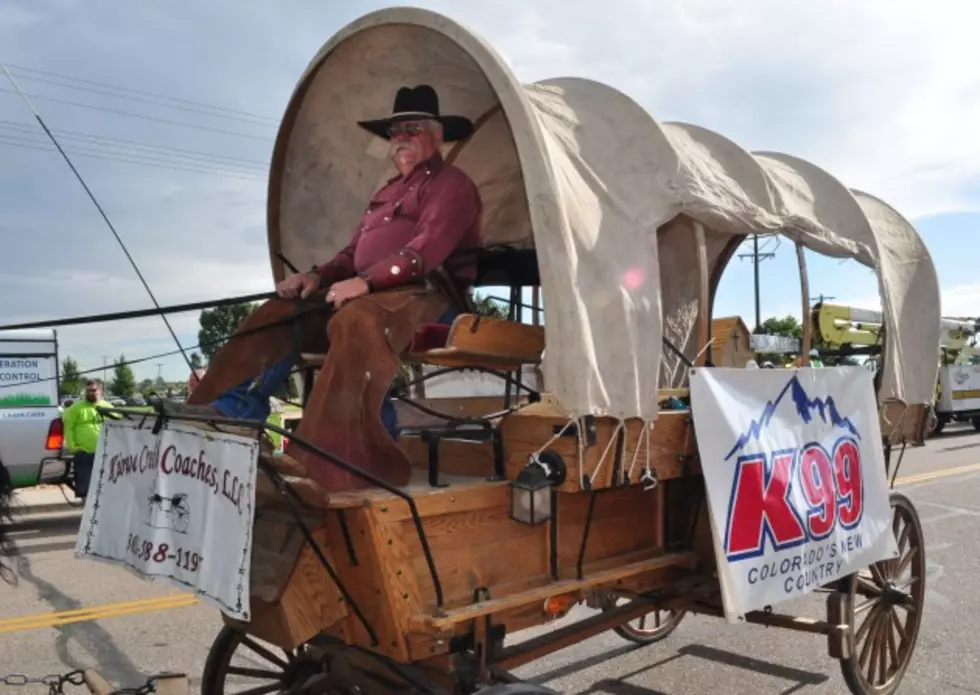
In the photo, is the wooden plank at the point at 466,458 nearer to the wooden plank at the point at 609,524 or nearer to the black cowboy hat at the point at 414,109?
the wooden plank at the point at 609,524

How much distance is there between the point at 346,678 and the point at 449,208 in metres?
1.87

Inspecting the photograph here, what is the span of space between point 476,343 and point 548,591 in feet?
3.23

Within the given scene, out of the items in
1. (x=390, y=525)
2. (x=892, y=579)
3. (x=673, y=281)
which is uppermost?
(x=673, y=281)

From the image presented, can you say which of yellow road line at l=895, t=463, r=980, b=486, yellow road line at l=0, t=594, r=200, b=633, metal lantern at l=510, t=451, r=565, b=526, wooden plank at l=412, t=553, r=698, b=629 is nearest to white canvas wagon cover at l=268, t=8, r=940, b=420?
metal lantern at l=510, t=451, r=565, b=526

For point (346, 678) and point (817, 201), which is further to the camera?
point (817, 201)

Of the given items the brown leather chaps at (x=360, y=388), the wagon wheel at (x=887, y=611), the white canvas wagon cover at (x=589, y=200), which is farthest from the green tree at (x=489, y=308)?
the wagon wheel at (x=887, y=611)

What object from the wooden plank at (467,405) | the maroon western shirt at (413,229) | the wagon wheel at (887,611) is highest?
the maroon western shirt at (413,229)

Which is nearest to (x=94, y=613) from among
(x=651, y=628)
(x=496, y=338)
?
(x=651, y=628)

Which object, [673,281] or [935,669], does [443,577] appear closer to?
[673,281]

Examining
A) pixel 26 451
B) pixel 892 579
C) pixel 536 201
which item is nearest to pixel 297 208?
pixel 536 201

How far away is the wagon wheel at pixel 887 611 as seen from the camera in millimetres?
4598

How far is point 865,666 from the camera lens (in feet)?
16.0

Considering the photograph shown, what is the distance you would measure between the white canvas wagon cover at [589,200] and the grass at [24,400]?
7.29 meters

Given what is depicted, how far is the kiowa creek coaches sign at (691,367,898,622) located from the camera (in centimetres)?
368
